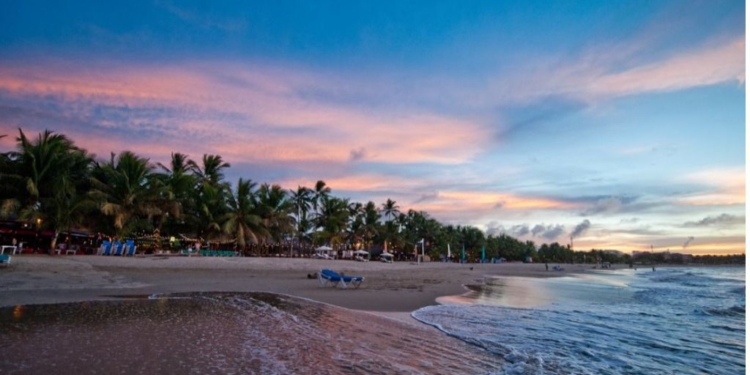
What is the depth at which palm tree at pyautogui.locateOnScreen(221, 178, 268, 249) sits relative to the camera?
124ft

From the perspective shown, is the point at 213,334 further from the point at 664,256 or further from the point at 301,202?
the point at 664,256

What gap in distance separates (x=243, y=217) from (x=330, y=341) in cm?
3418

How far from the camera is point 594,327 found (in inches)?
395

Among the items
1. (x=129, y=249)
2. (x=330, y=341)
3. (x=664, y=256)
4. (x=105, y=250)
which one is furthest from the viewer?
(x=664, y=256)

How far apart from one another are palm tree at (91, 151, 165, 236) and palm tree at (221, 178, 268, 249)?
24.3 ft

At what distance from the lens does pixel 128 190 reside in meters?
29.2

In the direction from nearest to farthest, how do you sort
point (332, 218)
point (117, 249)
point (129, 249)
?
point (117, 249)
point (129, 249)
point (332, 218)

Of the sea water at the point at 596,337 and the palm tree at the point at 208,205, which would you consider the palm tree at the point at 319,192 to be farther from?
the sea water at the point at 596,337

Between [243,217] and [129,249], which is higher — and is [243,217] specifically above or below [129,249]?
above

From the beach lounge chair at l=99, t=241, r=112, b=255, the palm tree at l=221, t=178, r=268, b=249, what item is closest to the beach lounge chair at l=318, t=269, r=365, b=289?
the beach lounge chair at l=99, t=241, r=112, b=255

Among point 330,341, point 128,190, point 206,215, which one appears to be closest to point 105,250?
point 128,190

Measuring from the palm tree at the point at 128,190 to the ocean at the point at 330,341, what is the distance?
20.7m

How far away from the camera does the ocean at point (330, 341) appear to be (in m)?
5.18

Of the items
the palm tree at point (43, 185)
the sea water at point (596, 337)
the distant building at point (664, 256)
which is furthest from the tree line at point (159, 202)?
the distant building at point (664, 256)
